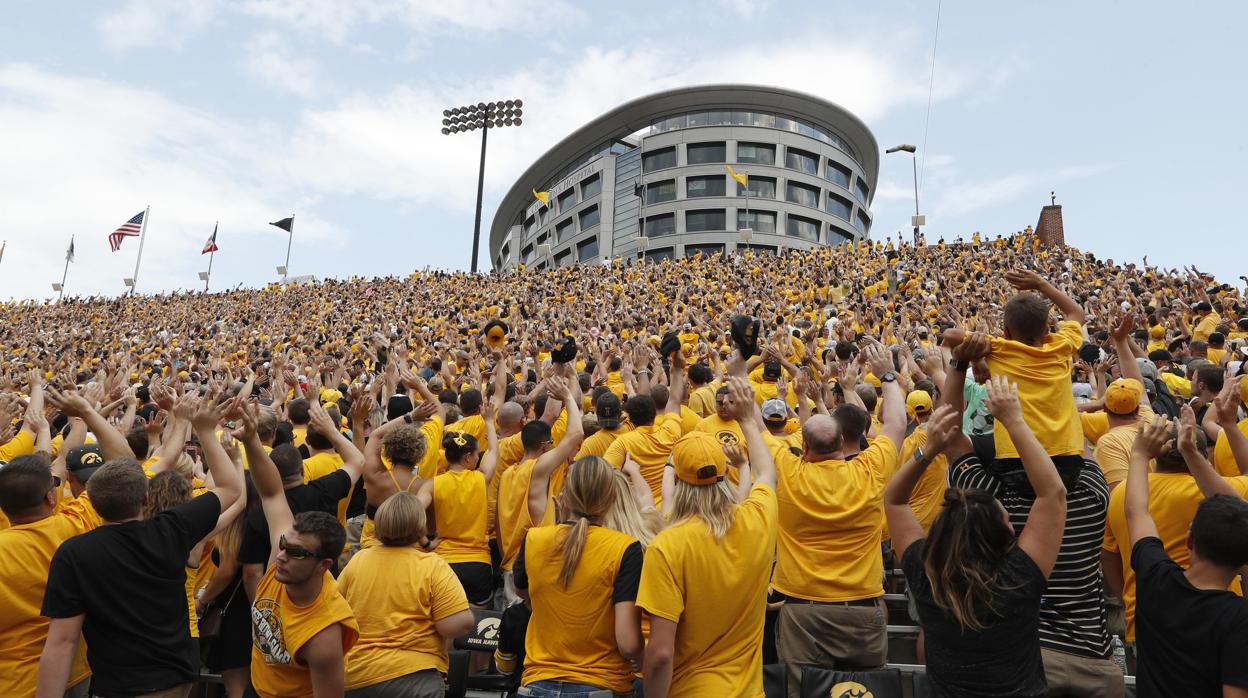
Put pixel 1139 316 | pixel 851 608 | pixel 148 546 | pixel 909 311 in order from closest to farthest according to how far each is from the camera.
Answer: pixel 148 546 < pixel 851 608 < pixel 1139 316 < pixel 909 311

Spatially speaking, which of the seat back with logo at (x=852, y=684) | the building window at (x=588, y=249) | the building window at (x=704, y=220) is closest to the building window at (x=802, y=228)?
the building window at (x=704, y=220)

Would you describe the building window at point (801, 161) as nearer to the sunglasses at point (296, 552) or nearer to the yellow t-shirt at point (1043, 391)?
the yellow t-shirt at point (1043, 391)

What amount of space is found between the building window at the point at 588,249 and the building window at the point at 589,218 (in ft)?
4.85

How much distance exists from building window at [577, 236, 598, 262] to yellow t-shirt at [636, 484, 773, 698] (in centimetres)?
7255

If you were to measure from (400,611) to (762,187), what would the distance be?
72.2 metres

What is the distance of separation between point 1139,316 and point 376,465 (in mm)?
14644

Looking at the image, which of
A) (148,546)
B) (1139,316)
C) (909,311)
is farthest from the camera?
(909,311)

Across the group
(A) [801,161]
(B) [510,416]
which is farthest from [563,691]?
(A) [801,161]

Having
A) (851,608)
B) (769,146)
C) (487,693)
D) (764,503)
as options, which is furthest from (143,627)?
(769,146)

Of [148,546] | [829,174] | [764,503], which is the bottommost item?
[148,546]

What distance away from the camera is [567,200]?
8088cm

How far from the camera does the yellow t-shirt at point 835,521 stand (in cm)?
414

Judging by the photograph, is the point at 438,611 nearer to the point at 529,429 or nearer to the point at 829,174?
the point at 529,429

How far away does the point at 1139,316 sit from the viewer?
14.1 m
